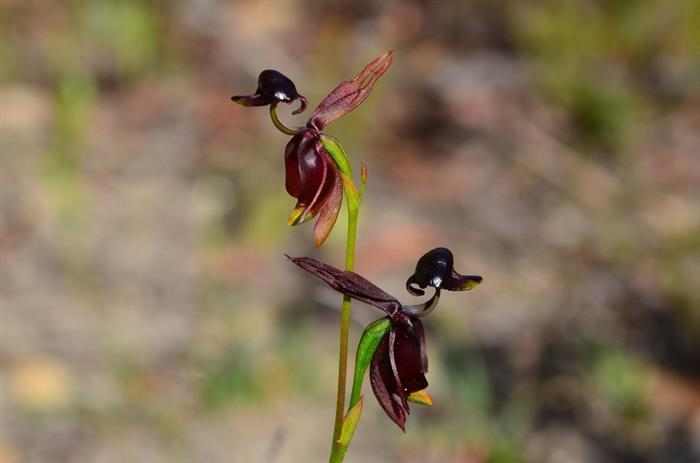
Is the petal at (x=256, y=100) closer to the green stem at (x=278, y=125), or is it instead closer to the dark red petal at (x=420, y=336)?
the green stem at (x=278, y=125)

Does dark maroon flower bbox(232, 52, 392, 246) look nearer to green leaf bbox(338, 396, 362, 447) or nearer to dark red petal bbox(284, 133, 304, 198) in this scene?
dark red petal bbox(284, 133, 304, 198)

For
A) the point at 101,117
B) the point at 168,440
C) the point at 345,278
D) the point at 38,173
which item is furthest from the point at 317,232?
the point at 101,117

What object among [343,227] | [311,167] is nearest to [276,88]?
[311,167]

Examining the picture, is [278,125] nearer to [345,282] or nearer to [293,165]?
[293,165]

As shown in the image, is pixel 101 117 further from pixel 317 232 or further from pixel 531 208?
pixel 317 232

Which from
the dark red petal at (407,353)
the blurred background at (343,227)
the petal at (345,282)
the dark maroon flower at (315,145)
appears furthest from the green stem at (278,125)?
the blurred background at (343,227)

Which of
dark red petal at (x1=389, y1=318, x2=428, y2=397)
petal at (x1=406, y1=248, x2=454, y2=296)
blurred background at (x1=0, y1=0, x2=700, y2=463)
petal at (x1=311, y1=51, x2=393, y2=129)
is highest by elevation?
blurred background at (x1=0, y1=0, x2=700, y2=463)

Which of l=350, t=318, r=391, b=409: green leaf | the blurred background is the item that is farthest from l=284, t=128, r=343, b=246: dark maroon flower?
the blurred background

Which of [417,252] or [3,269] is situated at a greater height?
[417,252]
